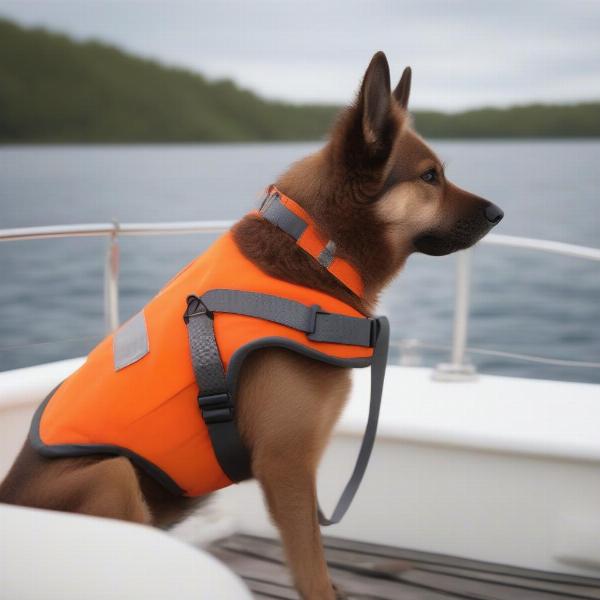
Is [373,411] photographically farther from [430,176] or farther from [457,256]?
[457,256]

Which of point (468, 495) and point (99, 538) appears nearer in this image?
point (99, 538)

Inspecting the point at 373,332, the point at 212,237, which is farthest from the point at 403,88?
the point at 212,237

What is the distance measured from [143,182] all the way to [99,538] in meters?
53.3

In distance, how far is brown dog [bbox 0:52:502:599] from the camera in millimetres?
1554

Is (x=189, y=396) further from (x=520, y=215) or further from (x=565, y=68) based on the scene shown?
(x=520, y=215)

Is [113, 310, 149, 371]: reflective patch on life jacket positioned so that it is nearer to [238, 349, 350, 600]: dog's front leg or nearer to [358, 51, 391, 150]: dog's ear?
[238, 349, 350, 600]: dog's front leg

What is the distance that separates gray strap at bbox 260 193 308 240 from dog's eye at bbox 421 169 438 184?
0.31 m

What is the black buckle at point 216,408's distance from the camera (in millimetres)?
1568

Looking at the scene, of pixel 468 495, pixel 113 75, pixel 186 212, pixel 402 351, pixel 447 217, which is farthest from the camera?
pixel 186 212

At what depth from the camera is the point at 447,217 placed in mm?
1853

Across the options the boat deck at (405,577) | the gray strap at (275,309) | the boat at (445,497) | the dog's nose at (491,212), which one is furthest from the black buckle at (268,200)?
the boat deck at (405,577)

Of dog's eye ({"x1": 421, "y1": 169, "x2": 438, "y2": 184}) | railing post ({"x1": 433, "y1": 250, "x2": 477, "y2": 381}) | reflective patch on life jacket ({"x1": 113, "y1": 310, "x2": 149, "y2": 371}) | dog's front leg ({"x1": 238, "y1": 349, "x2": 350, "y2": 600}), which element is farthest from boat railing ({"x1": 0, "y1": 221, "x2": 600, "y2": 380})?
dog's front leg ({"x1": 238, "y1": 349, "x2": 350, "y2": 600})

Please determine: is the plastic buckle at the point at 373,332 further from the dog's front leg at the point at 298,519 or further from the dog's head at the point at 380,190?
the dog's front leg at the point at 298,519

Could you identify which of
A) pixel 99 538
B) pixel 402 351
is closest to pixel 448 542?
pixel 402 351
